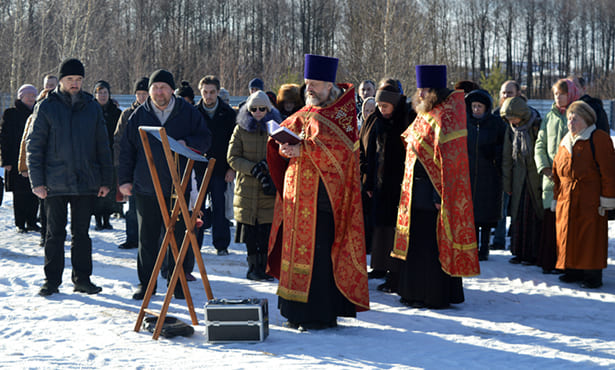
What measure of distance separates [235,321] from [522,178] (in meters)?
4.55

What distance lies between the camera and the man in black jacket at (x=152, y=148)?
628 centimetres

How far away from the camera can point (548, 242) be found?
25.6ft

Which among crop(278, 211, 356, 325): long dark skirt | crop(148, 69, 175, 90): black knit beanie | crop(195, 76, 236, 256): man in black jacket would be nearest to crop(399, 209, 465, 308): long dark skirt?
crop(278, 211, 356, 325): long dark skirt

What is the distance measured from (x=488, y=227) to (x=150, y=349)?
4733 mm

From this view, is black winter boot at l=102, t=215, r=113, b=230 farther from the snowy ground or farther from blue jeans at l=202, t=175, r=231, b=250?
the snowy ground

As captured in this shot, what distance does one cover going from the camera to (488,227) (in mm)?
8266

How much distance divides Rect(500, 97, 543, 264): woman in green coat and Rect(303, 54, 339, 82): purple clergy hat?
3.64 meters

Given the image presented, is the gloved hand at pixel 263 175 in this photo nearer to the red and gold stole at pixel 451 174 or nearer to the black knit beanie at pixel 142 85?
the red and gold stole at pixel 451 174

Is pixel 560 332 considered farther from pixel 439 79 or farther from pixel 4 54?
pixel 4 54

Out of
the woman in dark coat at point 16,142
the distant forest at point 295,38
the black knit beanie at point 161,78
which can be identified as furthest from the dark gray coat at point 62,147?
the distant forest at point 295,38

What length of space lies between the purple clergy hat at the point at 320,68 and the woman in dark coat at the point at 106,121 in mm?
4938

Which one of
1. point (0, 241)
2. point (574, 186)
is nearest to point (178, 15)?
point (0, 241)

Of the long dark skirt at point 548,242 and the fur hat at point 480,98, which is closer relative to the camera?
the long dark skirt at point 548,242

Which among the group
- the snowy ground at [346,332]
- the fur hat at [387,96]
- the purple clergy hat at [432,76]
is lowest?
the snowy ground at [346,332]
